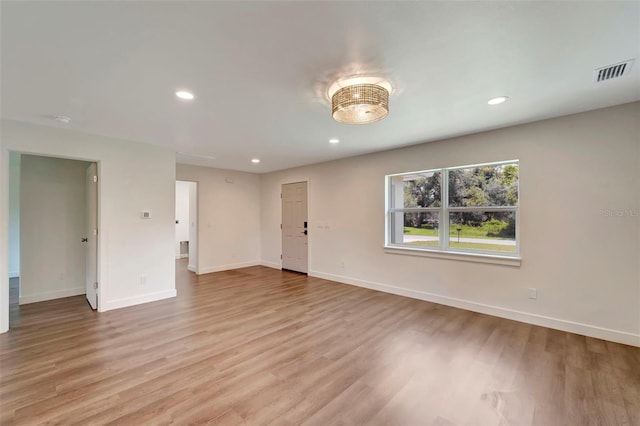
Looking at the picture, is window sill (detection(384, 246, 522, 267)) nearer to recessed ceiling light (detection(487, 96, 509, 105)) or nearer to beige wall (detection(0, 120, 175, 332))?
recessed ceiling light (detection(487, 96, 509, 105))

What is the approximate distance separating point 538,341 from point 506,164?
2.15 m

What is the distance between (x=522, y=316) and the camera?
331cm

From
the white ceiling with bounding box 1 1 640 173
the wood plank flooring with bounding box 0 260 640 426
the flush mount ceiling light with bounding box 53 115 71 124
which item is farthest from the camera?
the flush mount ceiling light with bounding box 53 115 71 124

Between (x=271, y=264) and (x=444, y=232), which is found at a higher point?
(x=444, y=232)

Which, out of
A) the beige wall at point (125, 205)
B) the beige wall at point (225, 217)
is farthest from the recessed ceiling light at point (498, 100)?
the beige wall at point (225, 217)

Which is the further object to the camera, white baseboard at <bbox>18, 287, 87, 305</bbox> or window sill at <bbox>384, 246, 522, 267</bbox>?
white baseboard at <bbox>18, 287, 87, 305</bbox>

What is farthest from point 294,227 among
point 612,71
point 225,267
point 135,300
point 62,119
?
point 612,71

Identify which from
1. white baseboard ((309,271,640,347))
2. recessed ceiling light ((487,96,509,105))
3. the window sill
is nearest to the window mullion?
the window sill

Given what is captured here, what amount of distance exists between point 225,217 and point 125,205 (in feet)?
8.65

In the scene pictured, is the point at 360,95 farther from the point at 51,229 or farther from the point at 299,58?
the point at 51,229

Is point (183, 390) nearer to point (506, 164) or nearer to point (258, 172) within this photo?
point (506, 164)

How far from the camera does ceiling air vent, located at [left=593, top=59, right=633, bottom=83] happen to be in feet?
6.72

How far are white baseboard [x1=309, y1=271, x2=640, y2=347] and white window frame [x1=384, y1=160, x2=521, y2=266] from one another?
2.01 ft

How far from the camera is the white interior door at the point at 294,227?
6.11 m
